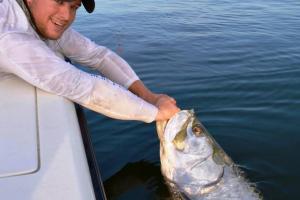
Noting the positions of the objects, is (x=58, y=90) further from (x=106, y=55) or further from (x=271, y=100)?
(x=271, y=100)

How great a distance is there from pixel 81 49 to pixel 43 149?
201 cm

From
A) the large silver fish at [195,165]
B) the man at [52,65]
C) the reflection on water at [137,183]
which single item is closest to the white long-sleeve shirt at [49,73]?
the man at [52,65]

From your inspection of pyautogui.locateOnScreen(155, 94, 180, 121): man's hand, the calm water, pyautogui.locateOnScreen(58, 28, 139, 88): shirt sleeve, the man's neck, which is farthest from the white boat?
the calm water

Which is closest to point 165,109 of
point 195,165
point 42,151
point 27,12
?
point 195,165

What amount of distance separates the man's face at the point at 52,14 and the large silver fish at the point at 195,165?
45.8 inches

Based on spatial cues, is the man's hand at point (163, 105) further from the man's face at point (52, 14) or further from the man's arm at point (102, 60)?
the man's face at point (52, 14)

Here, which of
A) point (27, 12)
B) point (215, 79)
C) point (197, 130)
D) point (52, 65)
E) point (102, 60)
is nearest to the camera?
point (52, 65)

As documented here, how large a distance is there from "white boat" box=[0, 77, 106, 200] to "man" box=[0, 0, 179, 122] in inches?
5.4

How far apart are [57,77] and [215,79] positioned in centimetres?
438

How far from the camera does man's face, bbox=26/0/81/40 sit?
11.2ft

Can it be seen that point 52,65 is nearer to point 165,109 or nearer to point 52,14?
point 52,14

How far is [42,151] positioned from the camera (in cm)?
255

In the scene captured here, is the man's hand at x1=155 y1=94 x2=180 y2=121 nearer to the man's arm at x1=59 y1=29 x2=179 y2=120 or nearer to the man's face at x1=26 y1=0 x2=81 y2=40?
the man's arm at x1=59 y1=29 x2=179 y2=120

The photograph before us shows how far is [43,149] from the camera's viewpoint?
8.44 feet
